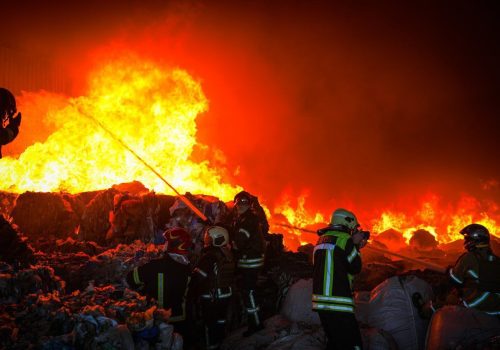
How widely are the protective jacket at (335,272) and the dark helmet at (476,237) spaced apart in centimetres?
196

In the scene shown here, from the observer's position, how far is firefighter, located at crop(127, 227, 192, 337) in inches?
185

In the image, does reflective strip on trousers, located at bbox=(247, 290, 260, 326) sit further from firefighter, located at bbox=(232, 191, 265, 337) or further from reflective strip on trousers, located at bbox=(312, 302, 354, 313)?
reflective strip on trousers, located at bbox=(312, 302, 354, 313)

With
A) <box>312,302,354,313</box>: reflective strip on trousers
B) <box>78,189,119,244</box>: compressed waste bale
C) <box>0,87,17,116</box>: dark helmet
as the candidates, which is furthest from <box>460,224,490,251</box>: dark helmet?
<box>78,189,119,244</box>: compressed waste bale

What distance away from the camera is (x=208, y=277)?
213 inches

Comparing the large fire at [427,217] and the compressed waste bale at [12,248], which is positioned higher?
the large fire at [427,217]

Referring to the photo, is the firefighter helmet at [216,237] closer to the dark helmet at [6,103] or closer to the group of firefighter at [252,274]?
the group of firefighter at [252,274]

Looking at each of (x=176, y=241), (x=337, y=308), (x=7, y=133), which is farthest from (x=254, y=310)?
(x=7, y=133)

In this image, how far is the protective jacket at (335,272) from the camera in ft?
13.3

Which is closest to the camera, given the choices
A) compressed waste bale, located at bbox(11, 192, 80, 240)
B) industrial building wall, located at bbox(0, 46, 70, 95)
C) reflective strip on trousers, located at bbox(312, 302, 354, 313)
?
reflective strip on trousers, located at bbox(312, 302, 354, 313)

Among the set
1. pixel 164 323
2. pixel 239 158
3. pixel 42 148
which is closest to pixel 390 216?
pixel 239 158

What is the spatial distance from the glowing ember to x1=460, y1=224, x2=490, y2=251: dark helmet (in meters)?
7.97

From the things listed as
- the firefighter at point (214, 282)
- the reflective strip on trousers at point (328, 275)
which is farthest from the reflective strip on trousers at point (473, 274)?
the firefighter at point (214, 282)

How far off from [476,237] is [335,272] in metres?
2.30

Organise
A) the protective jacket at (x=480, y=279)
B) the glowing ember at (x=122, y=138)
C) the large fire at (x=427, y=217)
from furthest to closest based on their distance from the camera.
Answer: the large fire at (x=427, y=217)
the glowing ember at (x=122, y=138)
the protective jacket at (x=480, y=279)
